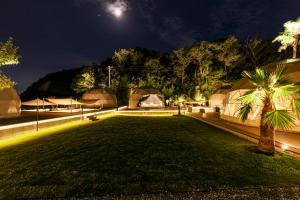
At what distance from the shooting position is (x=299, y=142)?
12.0 meters

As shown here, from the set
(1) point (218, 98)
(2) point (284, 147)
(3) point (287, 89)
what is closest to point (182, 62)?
(1) point (218, 98)

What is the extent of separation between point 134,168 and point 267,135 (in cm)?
589

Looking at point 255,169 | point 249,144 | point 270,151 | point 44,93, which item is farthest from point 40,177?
point 44,93

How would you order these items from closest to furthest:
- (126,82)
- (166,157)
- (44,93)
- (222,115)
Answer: (166,157) < (222,115) < (126,82) < (44,93)

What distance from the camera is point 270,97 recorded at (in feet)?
31.9

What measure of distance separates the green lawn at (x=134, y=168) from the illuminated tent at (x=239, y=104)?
6.87m

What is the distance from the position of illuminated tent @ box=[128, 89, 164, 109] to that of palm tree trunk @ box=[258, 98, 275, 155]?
3591 centimetres

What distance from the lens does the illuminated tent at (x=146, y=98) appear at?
151ft

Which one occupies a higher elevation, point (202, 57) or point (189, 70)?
point (202, 57)

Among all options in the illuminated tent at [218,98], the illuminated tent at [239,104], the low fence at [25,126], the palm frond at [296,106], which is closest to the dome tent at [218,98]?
the illuminated tent at [218,98]

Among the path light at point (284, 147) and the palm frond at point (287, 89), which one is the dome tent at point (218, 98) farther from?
the palm frond at point (287, 89)

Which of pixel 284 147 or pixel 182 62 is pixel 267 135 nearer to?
pixel 284 147

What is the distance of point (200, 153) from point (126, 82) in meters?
49.5

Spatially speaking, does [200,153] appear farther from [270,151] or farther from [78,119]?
[78,119]
